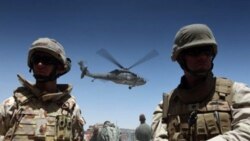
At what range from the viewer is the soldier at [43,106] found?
17.2 feet

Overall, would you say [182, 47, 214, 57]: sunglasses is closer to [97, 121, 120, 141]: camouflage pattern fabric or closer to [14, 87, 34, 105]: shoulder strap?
[14, 87, 34, 105]: shoulder strap

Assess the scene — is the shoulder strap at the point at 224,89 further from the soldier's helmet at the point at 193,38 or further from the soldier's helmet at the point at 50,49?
the soldier's helmet at the point at 50,49

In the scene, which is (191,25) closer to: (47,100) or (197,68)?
(197,68)

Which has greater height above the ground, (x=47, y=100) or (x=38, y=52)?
(x=38, y=52)

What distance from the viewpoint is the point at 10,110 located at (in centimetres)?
534

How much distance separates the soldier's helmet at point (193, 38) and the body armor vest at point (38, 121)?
200 centimetres

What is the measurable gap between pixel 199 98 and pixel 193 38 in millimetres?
616

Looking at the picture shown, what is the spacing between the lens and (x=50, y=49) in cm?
543

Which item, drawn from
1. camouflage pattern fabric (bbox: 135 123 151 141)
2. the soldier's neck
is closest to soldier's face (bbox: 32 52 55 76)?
the soldier's neck

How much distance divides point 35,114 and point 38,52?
0.87 m

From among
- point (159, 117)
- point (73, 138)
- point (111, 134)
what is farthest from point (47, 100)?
point (111, 134)

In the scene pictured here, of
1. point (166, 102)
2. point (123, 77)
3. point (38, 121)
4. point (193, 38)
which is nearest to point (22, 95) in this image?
point (38, 121)

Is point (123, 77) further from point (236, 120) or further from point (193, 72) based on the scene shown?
point (236, 120)

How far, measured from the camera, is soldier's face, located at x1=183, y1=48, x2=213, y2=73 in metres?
3.92
